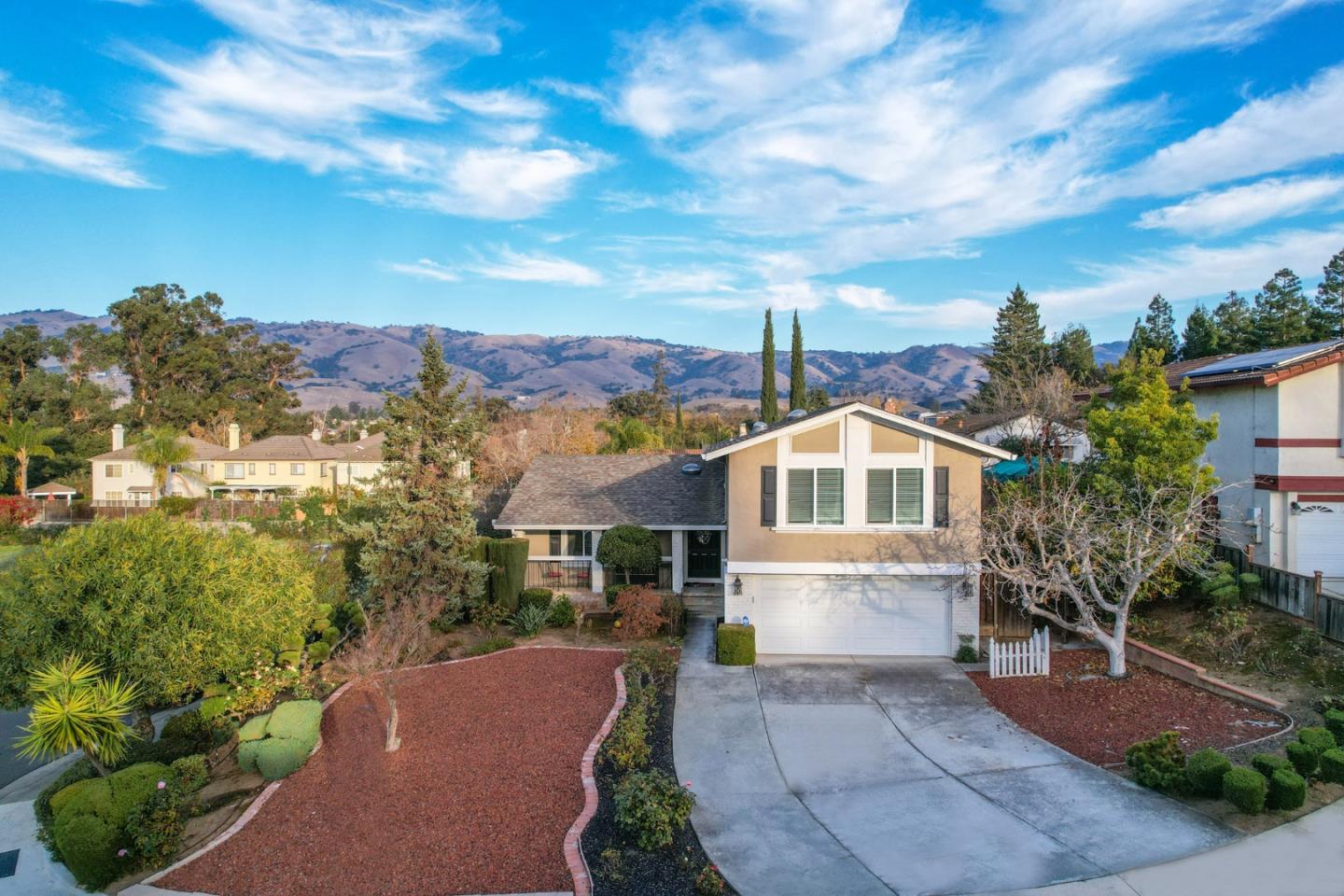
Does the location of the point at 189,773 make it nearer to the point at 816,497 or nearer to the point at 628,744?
the point at 628,744

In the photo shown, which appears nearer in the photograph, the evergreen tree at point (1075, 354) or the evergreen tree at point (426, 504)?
the evergreen tree at point (426, 504)

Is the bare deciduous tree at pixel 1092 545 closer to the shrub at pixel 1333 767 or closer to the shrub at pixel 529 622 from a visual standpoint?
the shrub at pixel 1333 767

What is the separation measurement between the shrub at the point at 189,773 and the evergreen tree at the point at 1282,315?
4768 centimetres

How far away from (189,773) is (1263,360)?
82.4 feet

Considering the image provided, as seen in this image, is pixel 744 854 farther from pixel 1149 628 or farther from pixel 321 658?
Result: pixel 1149 628

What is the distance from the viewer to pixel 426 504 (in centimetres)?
1859

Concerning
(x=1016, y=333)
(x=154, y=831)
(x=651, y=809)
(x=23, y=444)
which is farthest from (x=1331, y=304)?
(x=23, y=444)

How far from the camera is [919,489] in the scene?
16.9 metres

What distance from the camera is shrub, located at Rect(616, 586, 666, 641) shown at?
699 inches

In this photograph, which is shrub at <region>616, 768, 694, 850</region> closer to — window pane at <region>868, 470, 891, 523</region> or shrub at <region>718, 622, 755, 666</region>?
shrub at <region>718, 622, 755, 666</region>

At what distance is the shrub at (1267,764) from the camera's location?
31.7 ft

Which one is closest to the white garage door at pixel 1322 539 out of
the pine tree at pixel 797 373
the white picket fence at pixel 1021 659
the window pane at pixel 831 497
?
the white picket fence at pixel 1021 659

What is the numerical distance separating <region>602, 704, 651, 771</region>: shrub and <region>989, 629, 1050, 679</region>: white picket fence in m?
7.72

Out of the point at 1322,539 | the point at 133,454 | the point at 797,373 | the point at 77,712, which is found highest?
the point at 797,373
